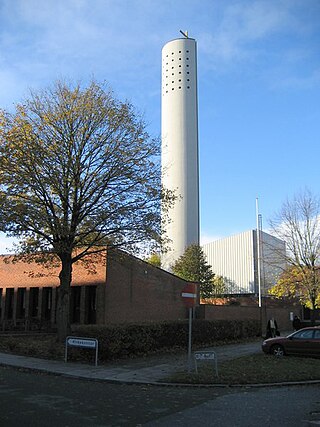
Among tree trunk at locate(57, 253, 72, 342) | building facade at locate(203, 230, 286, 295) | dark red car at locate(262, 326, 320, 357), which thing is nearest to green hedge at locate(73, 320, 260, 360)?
tree trunk at locate(57, 253, 72, 342)

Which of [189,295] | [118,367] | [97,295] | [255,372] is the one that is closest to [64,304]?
[118,367]

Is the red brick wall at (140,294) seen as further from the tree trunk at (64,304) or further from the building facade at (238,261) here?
the building facade at (238,261)

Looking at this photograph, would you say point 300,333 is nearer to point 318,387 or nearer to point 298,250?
point 318,387

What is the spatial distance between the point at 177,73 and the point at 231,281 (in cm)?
3767

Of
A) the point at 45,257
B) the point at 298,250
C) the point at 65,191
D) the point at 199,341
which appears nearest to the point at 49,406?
the point at 65,191

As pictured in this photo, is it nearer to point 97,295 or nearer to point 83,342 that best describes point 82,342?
point 83,342

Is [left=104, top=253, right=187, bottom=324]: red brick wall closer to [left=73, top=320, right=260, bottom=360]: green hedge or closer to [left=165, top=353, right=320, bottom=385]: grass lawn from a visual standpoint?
[left=73, top=320, right=260, bottom=360]: green hedge

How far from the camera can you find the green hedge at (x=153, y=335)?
17094 millimetres

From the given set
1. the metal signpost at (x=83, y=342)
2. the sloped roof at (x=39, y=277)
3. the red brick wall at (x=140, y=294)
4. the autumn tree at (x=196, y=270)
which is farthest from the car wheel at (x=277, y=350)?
the autumn tree at (x=196, y=270)

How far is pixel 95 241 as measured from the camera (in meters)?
20.6

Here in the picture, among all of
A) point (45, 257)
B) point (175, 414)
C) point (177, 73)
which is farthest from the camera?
point (177, 73)

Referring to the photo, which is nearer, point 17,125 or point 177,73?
point 17,125

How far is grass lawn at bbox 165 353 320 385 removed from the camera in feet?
41.8

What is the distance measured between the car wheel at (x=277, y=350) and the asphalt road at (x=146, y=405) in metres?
6.31
